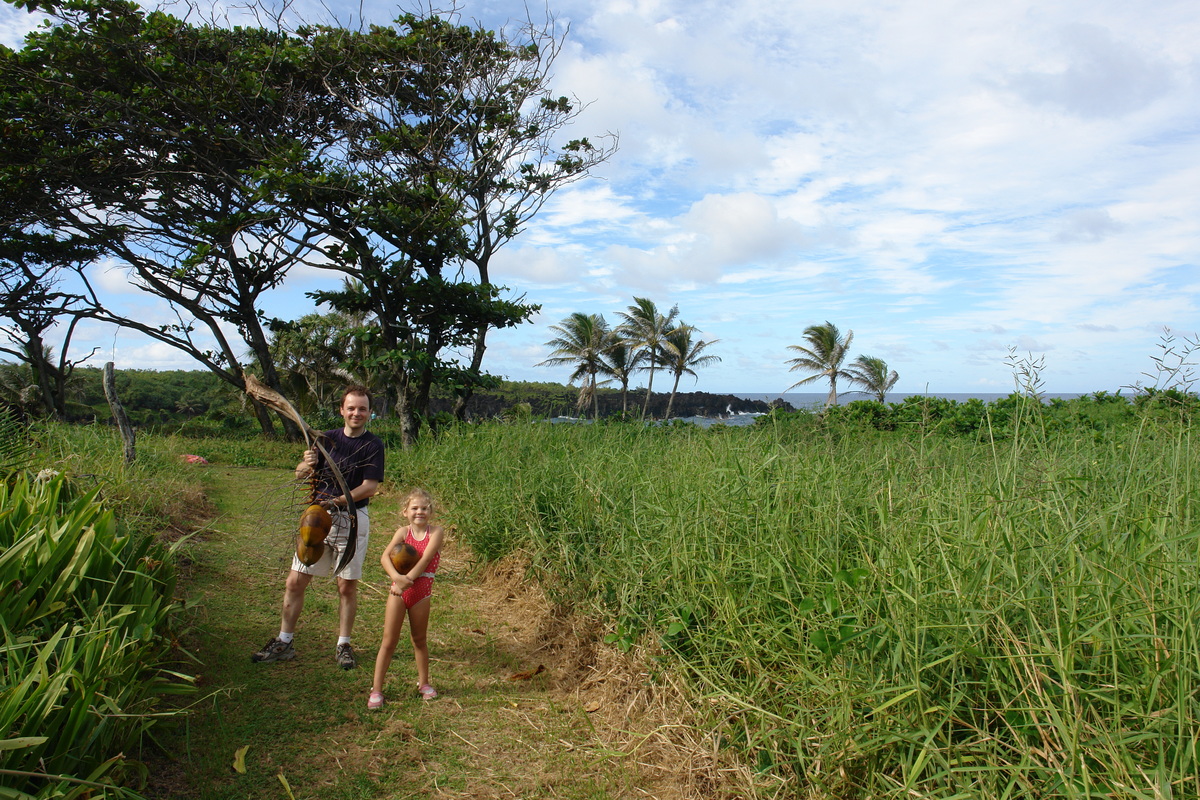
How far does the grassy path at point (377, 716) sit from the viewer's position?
2.92 metres

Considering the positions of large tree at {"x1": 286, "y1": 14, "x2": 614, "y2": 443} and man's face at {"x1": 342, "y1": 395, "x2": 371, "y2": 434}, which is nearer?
man's face at {"x1": 342, "y1": 395, "x2": 371, "y2": 434}

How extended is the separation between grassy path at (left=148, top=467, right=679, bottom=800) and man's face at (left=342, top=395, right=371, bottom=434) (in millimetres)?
545

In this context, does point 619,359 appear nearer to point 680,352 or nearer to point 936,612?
point 680,352

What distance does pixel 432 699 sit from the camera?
376cm

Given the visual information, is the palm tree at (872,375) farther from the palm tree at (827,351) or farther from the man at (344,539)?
the man at (344,539)

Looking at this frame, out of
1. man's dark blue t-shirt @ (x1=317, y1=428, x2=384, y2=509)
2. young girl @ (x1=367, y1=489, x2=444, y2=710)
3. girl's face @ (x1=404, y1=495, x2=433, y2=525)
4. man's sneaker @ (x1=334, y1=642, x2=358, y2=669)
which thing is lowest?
man's sneaker @ (x1=334, y1=642, x2=358, y2=669)

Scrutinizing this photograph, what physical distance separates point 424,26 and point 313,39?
2101 mm

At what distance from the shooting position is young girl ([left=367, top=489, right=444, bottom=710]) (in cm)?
364

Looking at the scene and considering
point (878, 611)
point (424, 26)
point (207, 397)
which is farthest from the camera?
point (207, 397)

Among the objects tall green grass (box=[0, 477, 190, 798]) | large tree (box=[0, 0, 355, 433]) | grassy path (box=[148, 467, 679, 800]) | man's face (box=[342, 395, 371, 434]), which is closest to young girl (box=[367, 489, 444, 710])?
grassy path (box=[148, 467, 679, 800])

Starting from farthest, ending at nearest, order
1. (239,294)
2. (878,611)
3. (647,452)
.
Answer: (239,294) < (647,452) < (878,611)

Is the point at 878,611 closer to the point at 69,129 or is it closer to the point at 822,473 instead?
the point at 822,473

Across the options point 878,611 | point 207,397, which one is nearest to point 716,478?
point 878,611

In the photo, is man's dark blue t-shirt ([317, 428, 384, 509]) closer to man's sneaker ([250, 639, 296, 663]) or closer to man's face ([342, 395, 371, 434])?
man's face ([342, 395, 371, 434])
